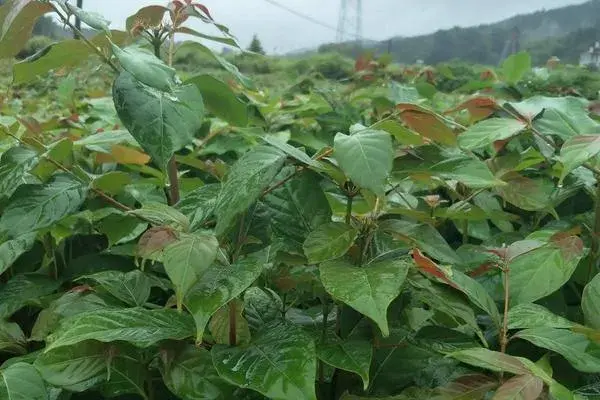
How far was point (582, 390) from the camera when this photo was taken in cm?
66

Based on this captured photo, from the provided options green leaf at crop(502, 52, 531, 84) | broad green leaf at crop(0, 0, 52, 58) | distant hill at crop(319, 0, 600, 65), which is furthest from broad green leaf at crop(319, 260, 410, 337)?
distant hill at crop(319, 0, 600, 65)

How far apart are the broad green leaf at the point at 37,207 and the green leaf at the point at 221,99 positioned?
22cm

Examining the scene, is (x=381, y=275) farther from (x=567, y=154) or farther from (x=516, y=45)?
(x=516, y=45)

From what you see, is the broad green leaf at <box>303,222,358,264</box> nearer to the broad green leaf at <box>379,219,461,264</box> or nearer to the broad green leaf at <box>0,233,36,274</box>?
the broad green leaf at <box>379,219,461,264</box>

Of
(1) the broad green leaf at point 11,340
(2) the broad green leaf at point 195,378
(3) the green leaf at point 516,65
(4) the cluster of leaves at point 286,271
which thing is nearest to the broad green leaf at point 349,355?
(4) the cluster of leaves at point 286,271

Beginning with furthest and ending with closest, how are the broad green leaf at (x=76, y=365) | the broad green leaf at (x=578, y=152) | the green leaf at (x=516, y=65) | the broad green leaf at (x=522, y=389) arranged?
the green leaf at (x=516, y=65)
the broad green leaf at (x=578, y=152)
the broad green leaf at (x=76, y=365)
the broad green leaf at (x=522, y=389)

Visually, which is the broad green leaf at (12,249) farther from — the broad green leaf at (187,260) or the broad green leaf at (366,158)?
the broad green leaf at (366,158)

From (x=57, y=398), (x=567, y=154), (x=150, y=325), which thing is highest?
(x=567, y=154)

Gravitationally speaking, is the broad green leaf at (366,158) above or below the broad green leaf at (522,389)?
above

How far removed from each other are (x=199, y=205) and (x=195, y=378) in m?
0.18

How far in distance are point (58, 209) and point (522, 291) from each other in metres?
0.56

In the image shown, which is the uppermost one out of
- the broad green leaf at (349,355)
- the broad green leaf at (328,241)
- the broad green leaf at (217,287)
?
the broad green leaf at (328,241)

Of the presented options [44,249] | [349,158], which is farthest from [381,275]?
[44,249]

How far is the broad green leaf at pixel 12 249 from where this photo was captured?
35.2 inches
